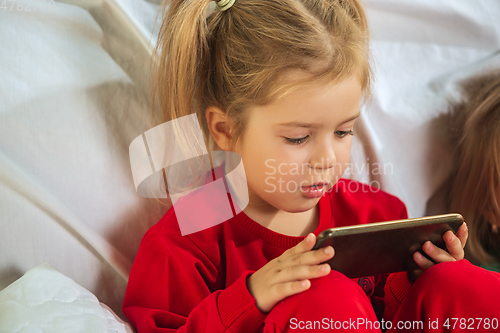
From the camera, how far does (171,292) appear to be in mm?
720

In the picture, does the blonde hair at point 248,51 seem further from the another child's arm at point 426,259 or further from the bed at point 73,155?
the another child's arm at point 426,259

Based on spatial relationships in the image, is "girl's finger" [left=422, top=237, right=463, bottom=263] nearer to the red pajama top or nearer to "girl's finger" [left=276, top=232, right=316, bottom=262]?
the red pajama top

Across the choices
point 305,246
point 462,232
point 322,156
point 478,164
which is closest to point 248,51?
point 322,156

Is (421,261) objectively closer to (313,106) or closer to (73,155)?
(313,106)

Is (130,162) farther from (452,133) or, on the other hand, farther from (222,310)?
(452,133)

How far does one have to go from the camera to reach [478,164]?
102cm

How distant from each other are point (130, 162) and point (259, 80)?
338 mm

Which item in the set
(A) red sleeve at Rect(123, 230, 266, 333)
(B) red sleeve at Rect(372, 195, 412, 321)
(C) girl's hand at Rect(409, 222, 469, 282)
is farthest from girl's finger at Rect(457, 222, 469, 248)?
(A) red sleeve at Rect(123, 230, 266, 333)

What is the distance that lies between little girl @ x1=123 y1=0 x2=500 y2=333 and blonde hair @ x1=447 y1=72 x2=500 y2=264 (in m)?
0.38

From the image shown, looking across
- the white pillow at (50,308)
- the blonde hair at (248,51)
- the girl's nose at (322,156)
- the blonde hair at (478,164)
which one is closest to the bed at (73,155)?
the white pillow at (50,308)

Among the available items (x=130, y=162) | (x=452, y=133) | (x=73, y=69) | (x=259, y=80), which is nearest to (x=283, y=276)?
(x=259, y=80)

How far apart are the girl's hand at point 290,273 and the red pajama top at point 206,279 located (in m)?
0.02

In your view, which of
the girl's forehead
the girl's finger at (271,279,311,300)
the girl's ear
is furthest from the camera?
the girl's ear

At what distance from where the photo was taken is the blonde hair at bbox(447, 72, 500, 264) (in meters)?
1.00
